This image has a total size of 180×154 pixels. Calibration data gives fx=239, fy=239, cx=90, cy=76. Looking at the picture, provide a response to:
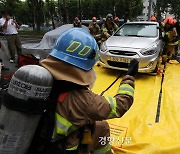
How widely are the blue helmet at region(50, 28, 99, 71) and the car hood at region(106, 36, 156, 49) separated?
404 cm

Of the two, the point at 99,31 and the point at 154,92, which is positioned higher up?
A: the point at 99,31

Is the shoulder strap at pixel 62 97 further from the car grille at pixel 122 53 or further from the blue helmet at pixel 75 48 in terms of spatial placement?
the car grille at pixel 122 53

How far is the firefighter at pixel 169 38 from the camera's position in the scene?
667 cm

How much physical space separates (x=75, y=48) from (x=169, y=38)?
5.71 metres

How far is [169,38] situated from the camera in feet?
22.2

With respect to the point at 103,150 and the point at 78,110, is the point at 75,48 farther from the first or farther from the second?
the point at 103,150

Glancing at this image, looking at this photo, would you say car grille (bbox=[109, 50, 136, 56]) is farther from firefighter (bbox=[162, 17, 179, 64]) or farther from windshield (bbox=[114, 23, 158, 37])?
firefighter (bbox=[162, 17, 179, 64])

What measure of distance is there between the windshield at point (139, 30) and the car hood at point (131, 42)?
1.26 feet

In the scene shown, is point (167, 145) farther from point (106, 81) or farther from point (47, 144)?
point (106, 81)

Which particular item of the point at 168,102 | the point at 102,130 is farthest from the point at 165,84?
the point at 102,130

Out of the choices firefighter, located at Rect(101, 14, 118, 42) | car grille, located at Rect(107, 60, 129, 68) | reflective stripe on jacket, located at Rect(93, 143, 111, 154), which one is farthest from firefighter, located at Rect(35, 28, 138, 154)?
firefighter, located at Rect(101, 14, 118, 42)

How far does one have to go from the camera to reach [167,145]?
2801 millimetres

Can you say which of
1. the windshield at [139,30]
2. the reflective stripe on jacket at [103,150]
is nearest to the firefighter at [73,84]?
the reflective stripe on jacket at [103,150]

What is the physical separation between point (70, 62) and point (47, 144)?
62cm
